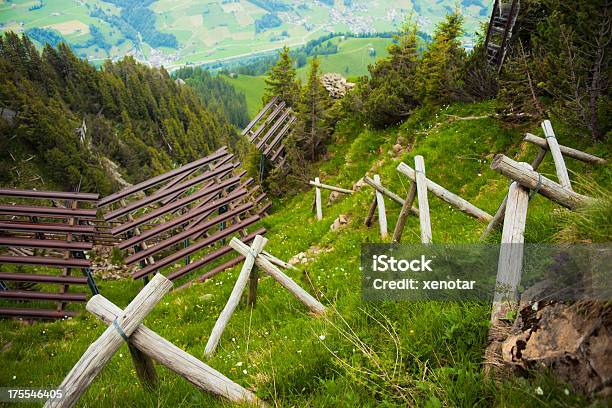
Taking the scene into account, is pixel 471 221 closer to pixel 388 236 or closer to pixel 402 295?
pixel 388 236

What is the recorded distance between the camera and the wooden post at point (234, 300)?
628 centimetres

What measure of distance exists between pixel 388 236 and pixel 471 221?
2.14m

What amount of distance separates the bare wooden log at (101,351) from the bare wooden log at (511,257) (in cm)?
371

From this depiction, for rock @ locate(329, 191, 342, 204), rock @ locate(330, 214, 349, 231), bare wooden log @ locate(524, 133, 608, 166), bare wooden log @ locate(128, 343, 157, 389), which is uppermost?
bare wooden log @ locate(524, 133, 608, 166)

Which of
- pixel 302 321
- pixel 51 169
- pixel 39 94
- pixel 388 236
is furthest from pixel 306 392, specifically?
pixel 39 94

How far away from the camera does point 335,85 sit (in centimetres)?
3219

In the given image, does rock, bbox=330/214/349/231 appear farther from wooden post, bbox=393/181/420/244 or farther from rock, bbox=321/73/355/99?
rock, bbox=321/73/355/99

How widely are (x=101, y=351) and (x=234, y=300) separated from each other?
3.24 metres

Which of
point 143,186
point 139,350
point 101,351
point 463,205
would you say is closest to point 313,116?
point 143,186

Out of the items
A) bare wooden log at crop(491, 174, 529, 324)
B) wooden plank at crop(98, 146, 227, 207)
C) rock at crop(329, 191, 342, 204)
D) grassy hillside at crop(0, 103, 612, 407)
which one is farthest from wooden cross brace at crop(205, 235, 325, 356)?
rock at crop(329, 191, 342, 204)

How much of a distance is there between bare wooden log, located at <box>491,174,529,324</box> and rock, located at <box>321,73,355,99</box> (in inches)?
1123

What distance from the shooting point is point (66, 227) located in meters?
10.9

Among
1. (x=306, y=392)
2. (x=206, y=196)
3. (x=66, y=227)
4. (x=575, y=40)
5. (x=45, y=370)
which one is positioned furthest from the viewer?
(x=206, y=196)

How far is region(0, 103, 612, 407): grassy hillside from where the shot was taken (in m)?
3.27
